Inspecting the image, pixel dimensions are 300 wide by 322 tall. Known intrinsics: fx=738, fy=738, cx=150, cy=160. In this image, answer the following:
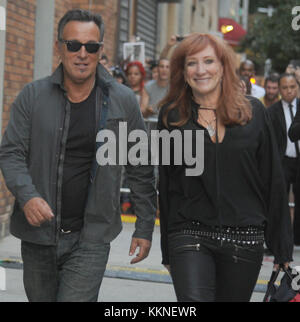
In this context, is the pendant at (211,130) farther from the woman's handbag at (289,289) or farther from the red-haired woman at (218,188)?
the woman's handbag at (289,289)

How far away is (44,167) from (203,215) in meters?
0.86

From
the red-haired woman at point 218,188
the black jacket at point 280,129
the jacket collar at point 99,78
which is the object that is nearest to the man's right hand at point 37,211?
the jacket collar at point 99,78

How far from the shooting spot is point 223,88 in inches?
160

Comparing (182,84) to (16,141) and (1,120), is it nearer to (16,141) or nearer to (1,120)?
(16,141)

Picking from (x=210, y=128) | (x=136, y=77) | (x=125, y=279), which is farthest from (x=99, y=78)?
(x=136, y=77)

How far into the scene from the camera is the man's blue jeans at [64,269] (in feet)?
12.3

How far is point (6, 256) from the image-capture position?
24.3ft

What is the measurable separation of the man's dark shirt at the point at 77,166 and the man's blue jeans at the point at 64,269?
108mm

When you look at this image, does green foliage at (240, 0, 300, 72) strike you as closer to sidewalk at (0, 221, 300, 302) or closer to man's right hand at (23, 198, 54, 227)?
sidewalk at (0, 221, 300, 302)

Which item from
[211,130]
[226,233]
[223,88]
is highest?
[223,88]

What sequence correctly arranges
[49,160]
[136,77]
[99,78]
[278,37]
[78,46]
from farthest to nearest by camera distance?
1. [278,37]
2. [136,77]
3. [99,78]
4. [78,46]
5. [49,160]

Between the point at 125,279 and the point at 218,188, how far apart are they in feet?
10.5

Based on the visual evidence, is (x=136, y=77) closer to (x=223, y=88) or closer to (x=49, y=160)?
(x=223, y=88)
